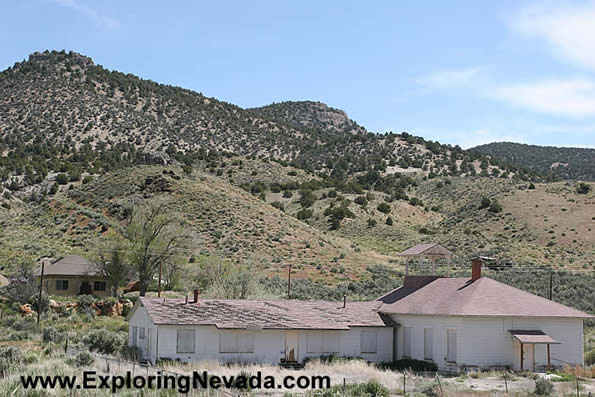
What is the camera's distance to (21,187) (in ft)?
313

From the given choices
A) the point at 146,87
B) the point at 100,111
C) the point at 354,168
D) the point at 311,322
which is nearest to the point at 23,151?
the point at 100,111

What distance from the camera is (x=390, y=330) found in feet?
120

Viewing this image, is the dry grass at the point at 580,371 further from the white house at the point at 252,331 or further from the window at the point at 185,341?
the window at the point at 185,341

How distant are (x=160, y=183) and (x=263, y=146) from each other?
47407 mm

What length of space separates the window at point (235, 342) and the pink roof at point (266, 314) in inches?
20.1

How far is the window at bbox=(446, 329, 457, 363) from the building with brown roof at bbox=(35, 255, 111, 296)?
3193 cm

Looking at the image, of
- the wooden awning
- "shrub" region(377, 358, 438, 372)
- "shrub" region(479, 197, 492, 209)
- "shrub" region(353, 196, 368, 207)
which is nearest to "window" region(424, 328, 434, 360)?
"shrub" region(377, 358, 438, 372)

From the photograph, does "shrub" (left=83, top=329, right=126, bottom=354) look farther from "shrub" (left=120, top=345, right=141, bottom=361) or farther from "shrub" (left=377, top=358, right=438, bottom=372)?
"shrub" (left=377, top=358, right=438, bottom=372)

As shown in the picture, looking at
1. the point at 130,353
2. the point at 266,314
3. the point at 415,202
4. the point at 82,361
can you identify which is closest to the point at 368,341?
the point at 266,314

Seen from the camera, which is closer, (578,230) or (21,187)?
(578,230)

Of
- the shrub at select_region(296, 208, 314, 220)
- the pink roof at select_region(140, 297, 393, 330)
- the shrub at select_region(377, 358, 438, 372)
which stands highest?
the shrub at select_region(296, 208, 314, 220)

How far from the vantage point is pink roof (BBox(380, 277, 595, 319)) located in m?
33.1

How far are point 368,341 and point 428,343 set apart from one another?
3.03 metres

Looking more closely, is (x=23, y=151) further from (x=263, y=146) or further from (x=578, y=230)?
(x=578, y=230)
